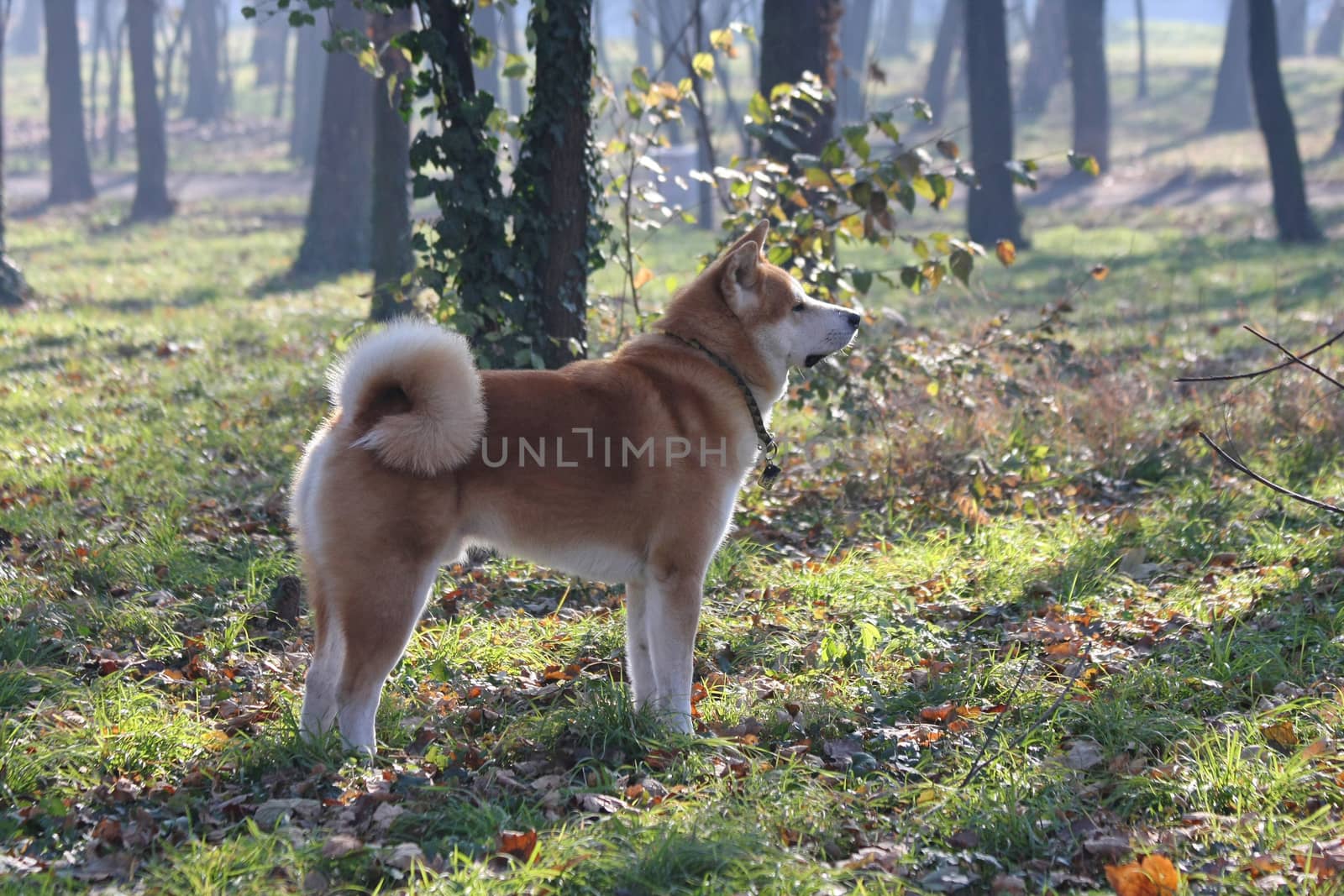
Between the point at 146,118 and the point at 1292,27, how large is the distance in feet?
173

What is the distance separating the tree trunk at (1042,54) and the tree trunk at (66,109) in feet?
96.6

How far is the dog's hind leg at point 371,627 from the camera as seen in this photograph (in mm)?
3740

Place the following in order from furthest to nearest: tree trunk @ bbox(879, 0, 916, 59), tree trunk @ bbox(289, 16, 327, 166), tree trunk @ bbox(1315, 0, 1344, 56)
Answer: tree trunk @ bbox(879, 0, 916, 59), tree trunk @ bbox(1315, 0, 1344, 56), tree trunk @ bbox(289, 16, 327, 166)

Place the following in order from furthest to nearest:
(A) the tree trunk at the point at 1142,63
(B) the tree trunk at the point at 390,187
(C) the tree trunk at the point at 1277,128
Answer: (A) the tree trunk at the point at 1142,63 → (C) the tree trunk at the point at 1277,128 → (B) the tree trunk at the point at 390,187

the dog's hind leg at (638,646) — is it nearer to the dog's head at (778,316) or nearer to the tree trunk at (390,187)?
the dog's head at (778,316)

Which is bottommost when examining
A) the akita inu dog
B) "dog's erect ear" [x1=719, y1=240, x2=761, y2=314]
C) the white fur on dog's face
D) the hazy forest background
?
the hazy forest background

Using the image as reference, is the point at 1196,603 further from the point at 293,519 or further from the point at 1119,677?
the point at 293,519

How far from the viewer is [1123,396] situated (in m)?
7.77

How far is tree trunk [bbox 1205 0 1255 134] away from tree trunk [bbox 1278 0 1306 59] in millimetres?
19559

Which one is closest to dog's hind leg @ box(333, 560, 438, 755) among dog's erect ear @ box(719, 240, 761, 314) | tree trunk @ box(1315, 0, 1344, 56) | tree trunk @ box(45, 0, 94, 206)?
dog's erect ear @ box(719, 240, 761, 314)

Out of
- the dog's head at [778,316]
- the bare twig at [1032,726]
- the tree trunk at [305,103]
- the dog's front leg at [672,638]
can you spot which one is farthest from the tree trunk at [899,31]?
the dog's front leg at [672,638]

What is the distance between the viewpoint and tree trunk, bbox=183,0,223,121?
44.8 m

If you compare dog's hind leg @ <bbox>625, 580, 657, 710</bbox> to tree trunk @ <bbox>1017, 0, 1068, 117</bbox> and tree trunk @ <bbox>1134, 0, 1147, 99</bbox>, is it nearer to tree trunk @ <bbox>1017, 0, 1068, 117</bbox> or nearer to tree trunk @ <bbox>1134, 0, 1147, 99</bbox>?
tree trunk @ <bbox>1017, 0, 1068, 117</bbox>

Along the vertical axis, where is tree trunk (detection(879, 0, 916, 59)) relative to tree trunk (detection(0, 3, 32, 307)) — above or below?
above
